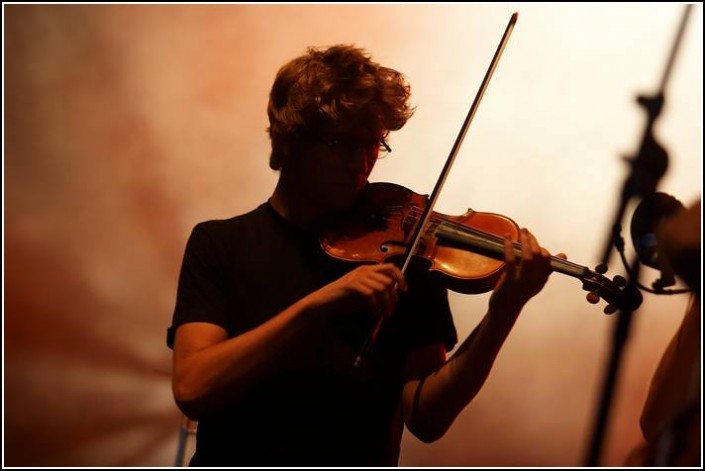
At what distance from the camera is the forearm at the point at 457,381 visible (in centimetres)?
100

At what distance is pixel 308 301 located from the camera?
0.99m

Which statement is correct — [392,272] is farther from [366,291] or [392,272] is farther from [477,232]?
[477,232]

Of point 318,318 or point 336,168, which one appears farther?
point 336,168

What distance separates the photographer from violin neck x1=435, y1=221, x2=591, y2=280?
1041 millimetres

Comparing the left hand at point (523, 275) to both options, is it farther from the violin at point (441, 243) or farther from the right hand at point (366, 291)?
the right hand at point (366, 291)

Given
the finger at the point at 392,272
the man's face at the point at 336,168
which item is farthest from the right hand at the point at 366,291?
the man's face at the point at 336,168

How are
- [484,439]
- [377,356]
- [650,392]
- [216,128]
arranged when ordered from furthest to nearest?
[216,128] < [484,439] < [377,356] < [650,392]

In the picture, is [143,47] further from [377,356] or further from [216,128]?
[377,356]

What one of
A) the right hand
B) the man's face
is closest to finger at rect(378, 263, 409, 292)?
the right hand

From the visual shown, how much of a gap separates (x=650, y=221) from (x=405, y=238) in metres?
0.42

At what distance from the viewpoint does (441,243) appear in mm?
1109

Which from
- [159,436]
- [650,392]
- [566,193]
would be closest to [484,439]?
[566,193]

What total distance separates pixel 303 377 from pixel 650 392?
1.89 ft

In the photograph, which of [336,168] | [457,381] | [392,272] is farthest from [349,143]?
[457,381]
